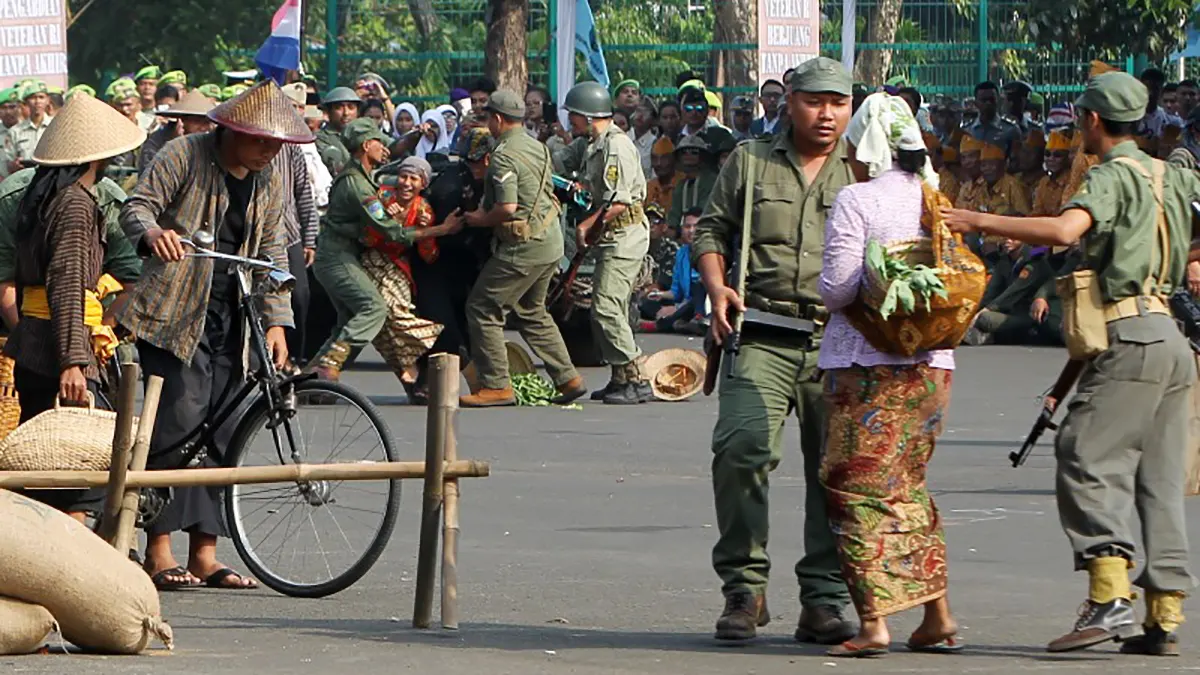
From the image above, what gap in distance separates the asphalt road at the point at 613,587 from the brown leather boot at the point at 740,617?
5 centimetres

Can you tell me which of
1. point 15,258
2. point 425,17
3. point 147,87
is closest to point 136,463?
point 15,258

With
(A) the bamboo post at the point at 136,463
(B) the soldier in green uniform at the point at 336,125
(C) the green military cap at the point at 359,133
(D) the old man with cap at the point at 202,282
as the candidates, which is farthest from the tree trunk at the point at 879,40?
(A) the bamboo post at the point at 136,463

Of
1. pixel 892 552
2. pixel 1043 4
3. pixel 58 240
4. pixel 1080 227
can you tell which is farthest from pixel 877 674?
pixel 1043 4

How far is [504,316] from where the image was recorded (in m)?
16.9

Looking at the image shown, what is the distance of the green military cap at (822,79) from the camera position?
8469 millimetres

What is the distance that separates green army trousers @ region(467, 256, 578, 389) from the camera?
16766 mm

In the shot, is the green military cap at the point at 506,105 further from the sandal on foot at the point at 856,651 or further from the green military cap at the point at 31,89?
the green military cap at the point at 31,89

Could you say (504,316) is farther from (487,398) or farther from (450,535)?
(450,535)

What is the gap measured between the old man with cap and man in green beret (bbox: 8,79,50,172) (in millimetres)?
14371

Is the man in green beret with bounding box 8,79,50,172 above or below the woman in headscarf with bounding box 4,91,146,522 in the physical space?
below

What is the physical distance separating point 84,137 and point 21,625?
2.45 metres

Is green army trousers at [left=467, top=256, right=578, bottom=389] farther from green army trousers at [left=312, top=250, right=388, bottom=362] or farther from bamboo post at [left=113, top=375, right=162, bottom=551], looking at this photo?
bamboo post at [left=113, top=375, right=162, bottom=551]

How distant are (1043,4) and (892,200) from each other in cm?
2057

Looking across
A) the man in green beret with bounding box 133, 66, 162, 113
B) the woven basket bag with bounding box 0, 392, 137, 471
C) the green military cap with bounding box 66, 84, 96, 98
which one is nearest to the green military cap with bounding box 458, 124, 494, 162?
the green military cap with bounding box 66, 84, 96, 98
